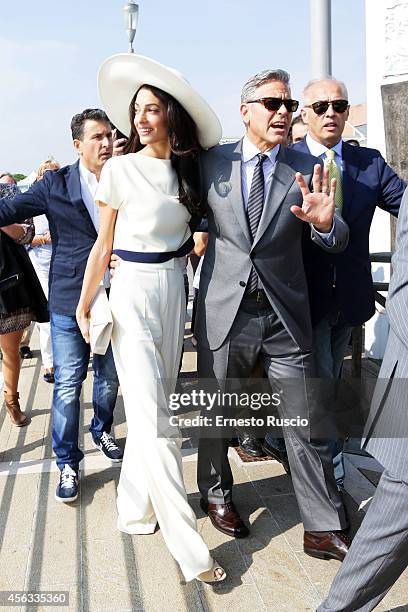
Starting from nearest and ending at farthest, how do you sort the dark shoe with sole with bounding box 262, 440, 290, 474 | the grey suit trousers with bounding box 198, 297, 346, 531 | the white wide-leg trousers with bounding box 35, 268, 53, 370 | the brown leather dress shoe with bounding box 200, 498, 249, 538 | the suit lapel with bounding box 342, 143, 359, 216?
1. the grey suit trousers with bounding box 198, 297, 346, 531
2. the brown leather dress shoe with bounding box 200, 498, 249, 538
3. the suit lapel with bounding box 342, 143, 359, 216
4. the dark shoe with sole with bounding box 262, 440, 290, 474
5. the white wide-leg trousers with bounding box 35, 268, 53, 370

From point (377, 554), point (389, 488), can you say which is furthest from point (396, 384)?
A: point (377, 554)

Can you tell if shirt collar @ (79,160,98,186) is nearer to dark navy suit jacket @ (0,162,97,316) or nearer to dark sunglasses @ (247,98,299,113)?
dark navy suit jacket @ (0,162,97,316)

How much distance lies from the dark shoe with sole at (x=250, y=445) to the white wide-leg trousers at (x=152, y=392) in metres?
1.06

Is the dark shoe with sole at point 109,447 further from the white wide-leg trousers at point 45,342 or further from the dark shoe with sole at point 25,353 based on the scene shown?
the dark shoe with sole at point 25,353

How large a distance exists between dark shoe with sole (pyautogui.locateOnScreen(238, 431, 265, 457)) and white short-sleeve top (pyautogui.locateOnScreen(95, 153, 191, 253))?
1591mm

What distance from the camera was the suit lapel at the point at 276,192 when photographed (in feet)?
8.86

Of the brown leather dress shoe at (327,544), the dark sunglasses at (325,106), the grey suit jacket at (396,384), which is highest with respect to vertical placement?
the dark sunglasses at (325,106)

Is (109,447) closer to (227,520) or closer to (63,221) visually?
(227,520)

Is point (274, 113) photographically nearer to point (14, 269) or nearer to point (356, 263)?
point (356, 263)

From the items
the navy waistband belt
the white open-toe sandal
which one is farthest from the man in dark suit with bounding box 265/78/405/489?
the white open-toe sandal

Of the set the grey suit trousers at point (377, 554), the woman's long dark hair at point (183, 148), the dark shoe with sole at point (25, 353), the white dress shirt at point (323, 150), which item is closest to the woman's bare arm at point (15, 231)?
the woman's long dark hair at point (183, 148)

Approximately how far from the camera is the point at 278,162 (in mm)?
2770

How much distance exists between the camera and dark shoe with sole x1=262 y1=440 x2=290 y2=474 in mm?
3713

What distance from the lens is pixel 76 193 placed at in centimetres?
337
